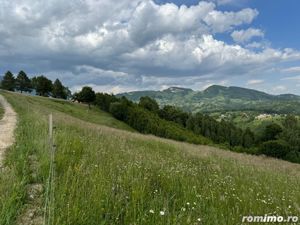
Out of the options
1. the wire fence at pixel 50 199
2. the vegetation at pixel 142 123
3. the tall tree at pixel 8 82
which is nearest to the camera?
the wire fence at pixel 50 199

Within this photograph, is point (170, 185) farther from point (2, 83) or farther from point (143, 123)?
point (2, 83)

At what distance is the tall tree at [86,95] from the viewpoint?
3821 inches

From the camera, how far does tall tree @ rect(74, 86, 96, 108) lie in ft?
318

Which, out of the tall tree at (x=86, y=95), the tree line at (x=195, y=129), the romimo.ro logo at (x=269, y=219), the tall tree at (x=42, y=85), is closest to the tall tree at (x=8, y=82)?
the tall tree at (x=42, y=85)

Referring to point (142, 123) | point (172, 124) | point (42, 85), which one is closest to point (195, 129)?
point (172, 124)

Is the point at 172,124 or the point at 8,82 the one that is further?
the point at 172,124

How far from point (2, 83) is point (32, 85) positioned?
9549mm

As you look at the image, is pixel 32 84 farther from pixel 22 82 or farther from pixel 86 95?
pixel 86 95

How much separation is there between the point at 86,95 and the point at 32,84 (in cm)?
2321

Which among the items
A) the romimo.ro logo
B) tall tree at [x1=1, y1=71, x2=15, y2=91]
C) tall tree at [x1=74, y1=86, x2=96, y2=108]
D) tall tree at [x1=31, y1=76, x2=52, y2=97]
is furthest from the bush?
the romimo.ro logo

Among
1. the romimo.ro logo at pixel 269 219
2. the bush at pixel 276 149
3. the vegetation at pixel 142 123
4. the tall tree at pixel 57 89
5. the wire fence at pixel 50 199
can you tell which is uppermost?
the tall tree at pixel 57 89

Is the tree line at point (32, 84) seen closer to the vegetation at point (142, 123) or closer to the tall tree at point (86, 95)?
the tall tree at point (86, 95)

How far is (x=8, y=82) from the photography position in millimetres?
101125

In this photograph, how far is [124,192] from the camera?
5348mm
